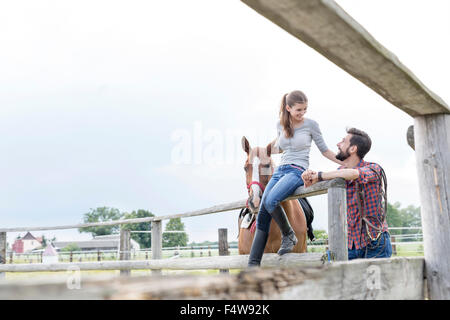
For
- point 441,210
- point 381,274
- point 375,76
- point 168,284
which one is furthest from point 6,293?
point 441,210

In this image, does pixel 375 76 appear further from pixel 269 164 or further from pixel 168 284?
pixel 269 164

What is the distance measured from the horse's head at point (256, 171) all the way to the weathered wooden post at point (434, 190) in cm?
134

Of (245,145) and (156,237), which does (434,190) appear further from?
(156,237)

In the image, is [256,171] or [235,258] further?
[256,171]

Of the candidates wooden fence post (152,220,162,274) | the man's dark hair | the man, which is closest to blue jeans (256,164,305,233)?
the man

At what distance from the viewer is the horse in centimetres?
321

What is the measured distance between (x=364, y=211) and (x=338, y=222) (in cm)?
24

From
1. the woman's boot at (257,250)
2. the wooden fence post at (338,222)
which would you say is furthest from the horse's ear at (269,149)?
the wooden fence post at (338,222)

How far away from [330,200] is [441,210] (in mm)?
566

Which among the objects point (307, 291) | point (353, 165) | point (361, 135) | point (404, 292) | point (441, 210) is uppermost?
point (361, 135)

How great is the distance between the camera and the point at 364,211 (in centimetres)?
248

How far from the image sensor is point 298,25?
3.71ft

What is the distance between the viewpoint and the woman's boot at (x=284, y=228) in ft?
9.23

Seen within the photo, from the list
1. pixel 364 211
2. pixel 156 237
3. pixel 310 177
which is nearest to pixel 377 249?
pixel 364 211
